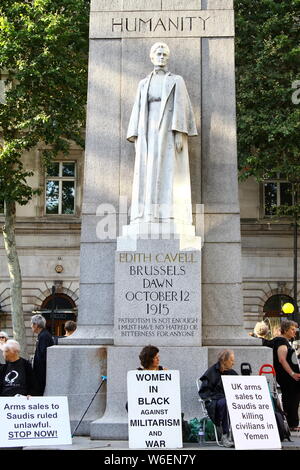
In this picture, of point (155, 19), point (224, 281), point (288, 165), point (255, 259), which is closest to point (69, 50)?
point (288, 165)

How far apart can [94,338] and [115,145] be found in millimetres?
3319

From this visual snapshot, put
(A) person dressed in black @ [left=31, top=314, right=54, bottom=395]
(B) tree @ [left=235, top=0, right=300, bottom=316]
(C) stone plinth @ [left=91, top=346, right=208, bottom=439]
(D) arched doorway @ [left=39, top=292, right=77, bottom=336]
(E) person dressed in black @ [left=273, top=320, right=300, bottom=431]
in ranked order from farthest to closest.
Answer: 1. (D) arched doorway @ [left=39, top=292, right=77, bottom=336]
2. (B) tree @ [left=235, top=0, right=300, bottom=316]
3. (E) person dressed in black @ [left=273, top=320, right=300, bottom=431]
4. (A) person dressed in black @ [left=31, top=314, right=54, bottom=395]
5. (C) stone plinth @ [left=91, top=346, right=208, bottom=439]

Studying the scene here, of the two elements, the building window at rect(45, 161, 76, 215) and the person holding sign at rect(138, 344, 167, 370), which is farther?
the building window at rect(45, 161, 76, 215)

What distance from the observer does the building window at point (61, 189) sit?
3991 centimetres

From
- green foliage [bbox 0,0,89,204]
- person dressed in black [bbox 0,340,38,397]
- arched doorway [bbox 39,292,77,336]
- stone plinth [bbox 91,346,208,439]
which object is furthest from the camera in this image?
arched doorway [bbox 39,292,77,336]

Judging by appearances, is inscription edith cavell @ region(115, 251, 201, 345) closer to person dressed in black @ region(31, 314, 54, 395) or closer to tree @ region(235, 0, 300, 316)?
person dressed in black @ region(31, 314, 54, 395)

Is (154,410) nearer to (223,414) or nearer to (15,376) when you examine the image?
(223,414)

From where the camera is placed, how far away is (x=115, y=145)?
1425 centimetres

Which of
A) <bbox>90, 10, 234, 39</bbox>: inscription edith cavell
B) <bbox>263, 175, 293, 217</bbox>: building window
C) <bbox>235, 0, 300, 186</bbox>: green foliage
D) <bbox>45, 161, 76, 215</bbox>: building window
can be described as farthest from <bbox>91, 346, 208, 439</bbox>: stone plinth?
<bbox>45, 161, 76, 215</bbox>: building window

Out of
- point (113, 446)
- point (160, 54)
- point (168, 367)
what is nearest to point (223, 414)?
point (113, 446)

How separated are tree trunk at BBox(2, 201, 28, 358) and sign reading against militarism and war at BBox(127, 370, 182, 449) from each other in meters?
21.4

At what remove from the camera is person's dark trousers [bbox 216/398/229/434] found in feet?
35.2
